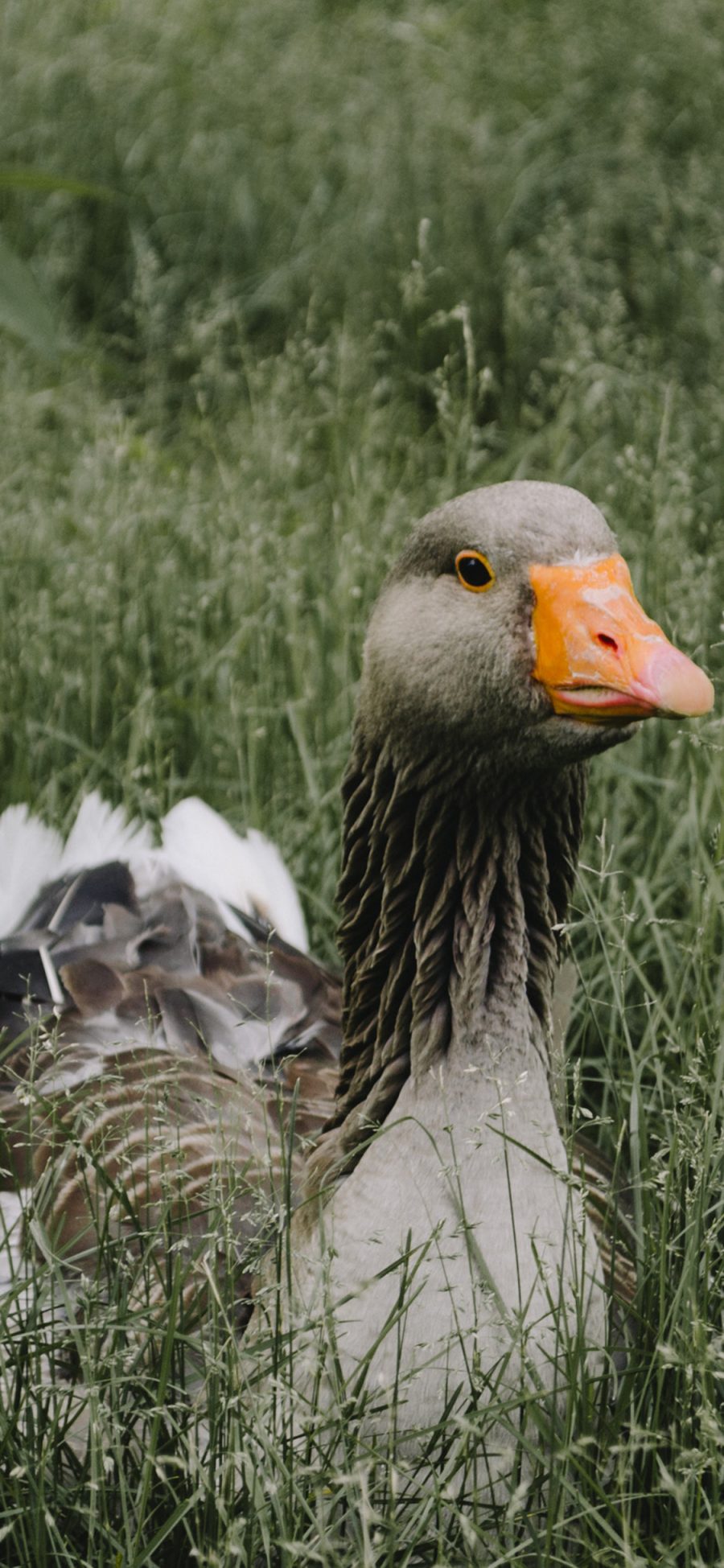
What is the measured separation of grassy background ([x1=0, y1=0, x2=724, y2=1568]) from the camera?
2.05 m

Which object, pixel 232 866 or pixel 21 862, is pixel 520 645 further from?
pixel 21 862

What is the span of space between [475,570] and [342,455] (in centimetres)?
256

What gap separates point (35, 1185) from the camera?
8.02ft

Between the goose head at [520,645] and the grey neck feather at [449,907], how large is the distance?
7 cm

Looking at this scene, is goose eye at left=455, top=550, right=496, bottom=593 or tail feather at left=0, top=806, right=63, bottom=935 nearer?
goose eye at left=455, top=550, right=496, bottom=593

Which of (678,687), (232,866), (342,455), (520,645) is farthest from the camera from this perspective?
(342,455)

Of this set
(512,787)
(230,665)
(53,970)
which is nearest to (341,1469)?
(512,787)

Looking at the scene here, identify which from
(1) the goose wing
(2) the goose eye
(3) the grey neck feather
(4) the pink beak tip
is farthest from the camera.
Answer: (1) the goose wing

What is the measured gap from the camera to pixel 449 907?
2391mm

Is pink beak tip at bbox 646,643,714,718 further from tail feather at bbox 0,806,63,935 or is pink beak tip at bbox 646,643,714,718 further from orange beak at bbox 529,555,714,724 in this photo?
tail feather at bbox 0,806,63,935

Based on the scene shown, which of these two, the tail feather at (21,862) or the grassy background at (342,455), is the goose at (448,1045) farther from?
the tail feather at (21,862)

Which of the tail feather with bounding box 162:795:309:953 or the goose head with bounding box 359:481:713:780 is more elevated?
the goose head with bounding box 359:481:713:780

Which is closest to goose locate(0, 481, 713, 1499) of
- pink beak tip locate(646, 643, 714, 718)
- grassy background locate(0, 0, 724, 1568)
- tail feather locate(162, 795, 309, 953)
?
pink beak tip locate(646, 643, 714, 718)

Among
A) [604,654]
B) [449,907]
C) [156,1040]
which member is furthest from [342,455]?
[604,654]
